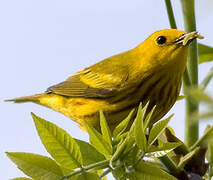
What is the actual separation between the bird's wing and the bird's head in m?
0.24

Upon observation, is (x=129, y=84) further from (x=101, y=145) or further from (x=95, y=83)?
(x=101, y=145)

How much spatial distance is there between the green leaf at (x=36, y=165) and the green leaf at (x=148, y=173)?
24 cm

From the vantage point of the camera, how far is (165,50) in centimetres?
300

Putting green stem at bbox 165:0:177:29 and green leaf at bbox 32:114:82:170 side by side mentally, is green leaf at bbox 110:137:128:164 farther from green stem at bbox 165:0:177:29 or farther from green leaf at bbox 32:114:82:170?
green stem at bbox 165:0:177:29

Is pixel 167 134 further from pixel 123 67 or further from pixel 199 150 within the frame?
pixel 123 67

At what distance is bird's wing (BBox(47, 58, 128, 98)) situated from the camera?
10.1ft

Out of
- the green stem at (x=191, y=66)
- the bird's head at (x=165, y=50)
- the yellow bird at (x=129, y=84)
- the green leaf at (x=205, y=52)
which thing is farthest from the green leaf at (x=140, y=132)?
the bird's head at (x=165, y=50)

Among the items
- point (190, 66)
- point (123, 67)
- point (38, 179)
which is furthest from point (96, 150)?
point (123, 67)

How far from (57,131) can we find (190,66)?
924 millimetres

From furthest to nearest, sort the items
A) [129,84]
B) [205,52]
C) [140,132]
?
[129,84]
[205,52]
[140,132]

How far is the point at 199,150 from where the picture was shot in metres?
1.45

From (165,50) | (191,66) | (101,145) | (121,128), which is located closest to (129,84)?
(165,50)

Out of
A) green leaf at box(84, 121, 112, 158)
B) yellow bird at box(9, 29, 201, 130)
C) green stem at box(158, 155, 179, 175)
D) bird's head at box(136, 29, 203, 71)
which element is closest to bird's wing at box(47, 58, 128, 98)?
yellow bird at box(9, 29, 201, 130)

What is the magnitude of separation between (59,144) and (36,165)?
0.10 metres
